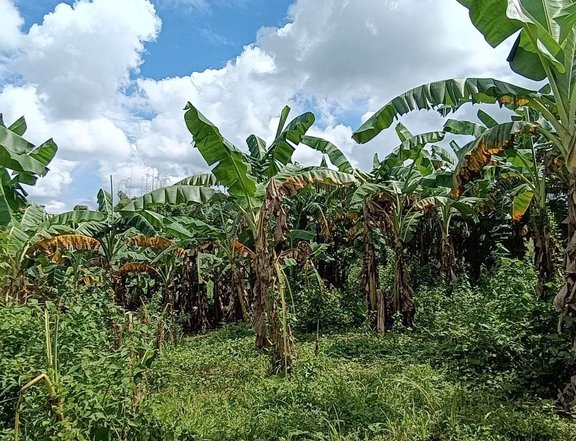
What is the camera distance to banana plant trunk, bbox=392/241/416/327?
29.9 feet

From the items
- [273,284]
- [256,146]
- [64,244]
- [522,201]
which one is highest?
[256,146]

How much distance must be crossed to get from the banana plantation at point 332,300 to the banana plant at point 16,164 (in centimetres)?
2

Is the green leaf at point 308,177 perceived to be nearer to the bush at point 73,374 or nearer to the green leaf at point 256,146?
the green leaf at point 256,146

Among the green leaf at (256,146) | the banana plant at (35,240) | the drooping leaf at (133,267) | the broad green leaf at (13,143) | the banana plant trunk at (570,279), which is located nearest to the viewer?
the banana plant trunk at (570,279)

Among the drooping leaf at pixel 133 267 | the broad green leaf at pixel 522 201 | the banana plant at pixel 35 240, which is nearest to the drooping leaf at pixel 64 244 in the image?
the banana plant at pixel 35 240

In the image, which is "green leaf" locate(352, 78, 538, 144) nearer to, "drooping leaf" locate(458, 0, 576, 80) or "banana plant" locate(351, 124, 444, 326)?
"drooping leaf" locate(458, 0, 576, 80)

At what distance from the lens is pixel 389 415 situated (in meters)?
4.46

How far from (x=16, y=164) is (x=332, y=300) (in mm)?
6598

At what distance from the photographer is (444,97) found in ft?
18.2

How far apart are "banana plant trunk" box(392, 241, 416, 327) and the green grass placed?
175 centimetres

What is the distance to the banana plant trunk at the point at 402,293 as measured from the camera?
29.9 feet

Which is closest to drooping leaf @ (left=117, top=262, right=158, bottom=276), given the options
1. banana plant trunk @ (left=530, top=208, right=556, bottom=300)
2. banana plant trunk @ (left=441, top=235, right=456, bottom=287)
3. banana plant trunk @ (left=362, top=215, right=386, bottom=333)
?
banana plant trunk @ (left=362, top=215, right=386, bottom=333)

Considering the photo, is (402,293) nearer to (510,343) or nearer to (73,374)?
(510,343)

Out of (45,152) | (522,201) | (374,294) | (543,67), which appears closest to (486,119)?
(522,201)
